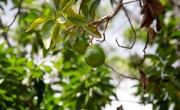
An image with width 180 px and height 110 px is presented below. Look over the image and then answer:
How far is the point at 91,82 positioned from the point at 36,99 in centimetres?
44

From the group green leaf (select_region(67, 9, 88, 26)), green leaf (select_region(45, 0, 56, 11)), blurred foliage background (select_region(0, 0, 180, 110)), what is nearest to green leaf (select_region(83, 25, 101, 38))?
green leaf (select_region(67, 9, 88, 26))

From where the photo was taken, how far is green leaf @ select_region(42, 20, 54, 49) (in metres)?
1.49

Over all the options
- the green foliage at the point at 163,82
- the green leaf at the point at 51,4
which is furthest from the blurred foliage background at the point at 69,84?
the green leaf at the point at 51,4

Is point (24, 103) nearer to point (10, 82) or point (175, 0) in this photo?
point (10, 82)

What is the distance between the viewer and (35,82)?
3061 millimetres

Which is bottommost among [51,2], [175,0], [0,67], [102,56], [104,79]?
[102,56]

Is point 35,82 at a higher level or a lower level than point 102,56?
higher

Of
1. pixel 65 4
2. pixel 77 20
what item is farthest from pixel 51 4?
pixel 77 20

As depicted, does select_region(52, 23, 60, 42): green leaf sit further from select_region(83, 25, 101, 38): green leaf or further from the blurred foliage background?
the blurred foliage background

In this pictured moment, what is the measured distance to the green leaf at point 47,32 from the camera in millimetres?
1495

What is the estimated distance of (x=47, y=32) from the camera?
5.03 feet

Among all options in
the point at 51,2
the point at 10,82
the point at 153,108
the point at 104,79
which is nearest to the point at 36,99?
the point at 10,82

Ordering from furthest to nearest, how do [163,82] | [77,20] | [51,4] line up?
[163,82] < [51,4] < [77,20]

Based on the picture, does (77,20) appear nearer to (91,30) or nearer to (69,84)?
(91,30)
